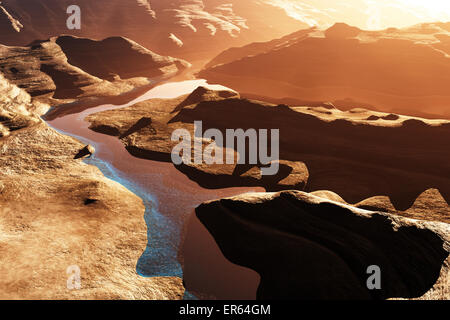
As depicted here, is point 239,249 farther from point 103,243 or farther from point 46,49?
point 46,49

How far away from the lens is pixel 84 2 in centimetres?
11638

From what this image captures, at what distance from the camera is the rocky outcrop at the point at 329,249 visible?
47.4 feet

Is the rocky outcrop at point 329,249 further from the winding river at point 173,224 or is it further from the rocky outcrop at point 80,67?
the rocky outcrop at point 80,67

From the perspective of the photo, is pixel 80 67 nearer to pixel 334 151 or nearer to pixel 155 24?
pixel 155 24

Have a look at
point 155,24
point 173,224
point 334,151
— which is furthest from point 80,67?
point 334,151

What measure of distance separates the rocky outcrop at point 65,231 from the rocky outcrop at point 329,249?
5.51 m

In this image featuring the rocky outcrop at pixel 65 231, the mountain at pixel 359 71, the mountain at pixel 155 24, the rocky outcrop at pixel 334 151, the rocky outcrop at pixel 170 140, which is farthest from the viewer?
the mountain at pixel 155 24

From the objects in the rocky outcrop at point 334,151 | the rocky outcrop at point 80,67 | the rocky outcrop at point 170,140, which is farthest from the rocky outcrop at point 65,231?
the rocky outcrop at point 80,67

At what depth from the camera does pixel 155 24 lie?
354 feet

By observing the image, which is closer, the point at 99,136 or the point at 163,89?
the point at 99,136

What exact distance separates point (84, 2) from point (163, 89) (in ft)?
287

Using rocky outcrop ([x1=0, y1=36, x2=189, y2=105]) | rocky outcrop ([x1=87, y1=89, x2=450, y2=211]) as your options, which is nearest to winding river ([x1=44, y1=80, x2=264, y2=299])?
rocky outcrop ([x1=87, y1=89, x2=450, y2=211])

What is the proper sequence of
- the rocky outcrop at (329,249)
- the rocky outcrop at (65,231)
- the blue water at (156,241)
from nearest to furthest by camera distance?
the rocky outcrop at (329,249) → the rocky outcrop at (65,231) → the blue water at (156,241)
